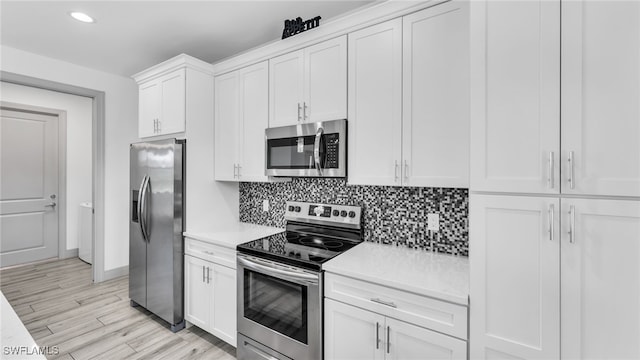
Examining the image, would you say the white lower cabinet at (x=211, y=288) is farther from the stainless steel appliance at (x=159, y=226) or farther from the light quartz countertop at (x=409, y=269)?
the light quartz countertop at (x=409, y=269)

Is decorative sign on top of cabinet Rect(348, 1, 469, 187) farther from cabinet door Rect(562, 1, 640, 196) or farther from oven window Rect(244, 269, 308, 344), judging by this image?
oven window Rect(244, 269, 308, 344)

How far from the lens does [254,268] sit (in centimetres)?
199

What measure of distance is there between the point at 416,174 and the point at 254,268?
1.22 m

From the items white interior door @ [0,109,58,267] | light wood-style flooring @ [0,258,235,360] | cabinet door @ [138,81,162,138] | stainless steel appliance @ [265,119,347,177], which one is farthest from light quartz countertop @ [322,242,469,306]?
white interior door @ [0,109,58,267]

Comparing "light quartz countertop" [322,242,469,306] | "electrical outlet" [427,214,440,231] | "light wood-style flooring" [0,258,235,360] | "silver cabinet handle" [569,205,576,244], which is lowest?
"light wood-style flooring" [0,258,235,360]

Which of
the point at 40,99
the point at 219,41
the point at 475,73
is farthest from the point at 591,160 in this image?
the point at 40,99

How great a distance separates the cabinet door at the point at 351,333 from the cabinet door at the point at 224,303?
0.84m

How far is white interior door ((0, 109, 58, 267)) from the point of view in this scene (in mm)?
4098

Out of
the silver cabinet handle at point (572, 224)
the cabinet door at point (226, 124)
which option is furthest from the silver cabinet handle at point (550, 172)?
the cabinet door at point (226, 124)

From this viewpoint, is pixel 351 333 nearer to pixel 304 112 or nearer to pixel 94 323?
pixel 304 112

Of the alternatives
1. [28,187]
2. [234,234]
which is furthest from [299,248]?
[28,187]

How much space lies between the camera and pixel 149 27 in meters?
2.49

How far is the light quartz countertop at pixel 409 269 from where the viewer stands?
136cm

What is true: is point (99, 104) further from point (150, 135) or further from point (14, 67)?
point (150, 135)
